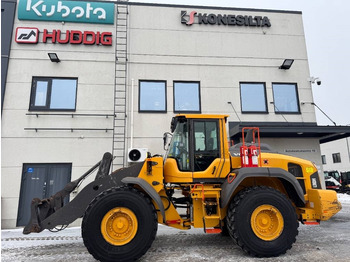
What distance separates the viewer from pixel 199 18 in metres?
9.91

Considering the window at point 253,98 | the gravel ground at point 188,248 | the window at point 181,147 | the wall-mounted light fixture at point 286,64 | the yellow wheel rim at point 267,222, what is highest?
the wall-mounted light fixture at point 286,64

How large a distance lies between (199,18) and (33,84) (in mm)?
6933

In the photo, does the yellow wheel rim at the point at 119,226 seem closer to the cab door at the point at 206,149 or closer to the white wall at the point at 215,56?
the cab door at the point at 206,149

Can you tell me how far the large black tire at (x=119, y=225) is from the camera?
386 centimetres

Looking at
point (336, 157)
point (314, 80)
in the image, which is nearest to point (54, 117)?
point (314, 80)

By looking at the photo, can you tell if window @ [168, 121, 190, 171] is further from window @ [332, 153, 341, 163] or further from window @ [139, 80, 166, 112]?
window @ [332, 153, 341, 163]

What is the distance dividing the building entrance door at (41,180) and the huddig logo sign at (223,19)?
7337mm

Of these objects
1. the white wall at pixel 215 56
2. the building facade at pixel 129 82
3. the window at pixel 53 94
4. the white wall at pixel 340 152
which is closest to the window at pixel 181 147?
the building facade at pixel 129 82

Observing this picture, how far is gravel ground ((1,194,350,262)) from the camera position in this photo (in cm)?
418

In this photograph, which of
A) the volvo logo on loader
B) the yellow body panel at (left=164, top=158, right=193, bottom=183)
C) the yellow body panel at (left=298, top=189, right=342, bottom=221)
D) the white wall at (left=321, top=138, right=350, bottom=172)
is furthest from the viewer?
the white wall at (left=321, top=138, right=350, bottom=172)

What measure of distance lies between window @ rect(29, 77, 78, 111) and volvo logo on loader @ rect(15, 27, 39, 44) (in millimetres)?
1448

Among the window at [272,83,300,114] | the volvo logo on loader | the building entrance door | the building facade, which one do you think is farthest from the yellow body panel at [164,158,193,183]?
the volvo logo on loader

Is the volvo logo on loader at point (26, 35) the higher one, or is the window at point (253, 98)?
the volvo logo on loader at point (26, 35)

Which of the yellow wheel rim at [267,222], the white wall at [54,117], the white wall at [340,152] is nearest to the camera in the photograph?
the yellow wheel rim at [267,222]
